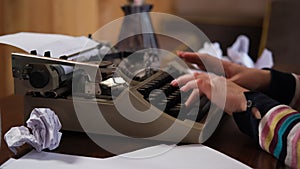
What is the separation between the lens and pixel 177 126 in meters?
0.72

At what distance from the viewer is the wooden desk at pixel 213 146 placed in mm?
705

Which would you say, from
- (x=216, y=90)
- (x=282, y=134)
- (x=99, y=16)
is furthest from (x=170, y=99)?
(x=99, y=16)

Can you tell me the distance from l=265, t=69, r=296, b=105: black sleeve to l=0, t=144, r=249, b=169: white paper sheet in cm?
29

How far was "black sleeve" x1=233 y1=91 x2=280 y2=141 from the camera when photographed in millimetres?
754

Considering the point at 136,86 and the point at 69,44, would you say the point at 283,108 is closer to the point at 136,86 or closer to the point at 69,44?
the point at 136,86

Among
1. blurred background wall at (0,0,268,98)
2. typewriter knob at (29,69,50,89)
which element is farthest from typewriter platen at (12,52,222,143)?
blurred background wall at (0,0,268,98)

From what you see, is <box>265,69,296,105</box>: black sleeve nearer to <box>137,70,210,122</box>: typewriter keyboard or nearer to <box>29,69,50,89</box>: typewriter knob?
<box>137,70,210,122</box>: typewriter keyboard

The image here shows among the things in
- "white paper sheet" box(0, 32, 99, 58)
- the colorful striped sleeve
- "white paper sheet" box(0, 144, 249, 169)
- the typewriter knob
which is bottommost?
"white paper sheet" box(0, 144, 249, 169)

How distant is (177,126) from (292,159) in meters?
0.19

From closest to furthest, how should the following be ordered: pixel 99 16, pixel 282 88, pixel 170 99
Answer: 1. pixel 170 99
2. pixel 282 88
3. pixel 99 16

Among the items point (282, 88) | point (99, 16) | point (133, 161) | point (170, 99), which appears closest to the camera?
point (133, 161)

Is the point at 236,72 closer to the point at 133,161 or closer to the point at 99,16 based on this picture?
the point at 133,161

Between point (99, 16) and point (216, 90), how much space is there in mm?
1153

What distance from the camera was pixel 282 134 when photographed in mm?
708
